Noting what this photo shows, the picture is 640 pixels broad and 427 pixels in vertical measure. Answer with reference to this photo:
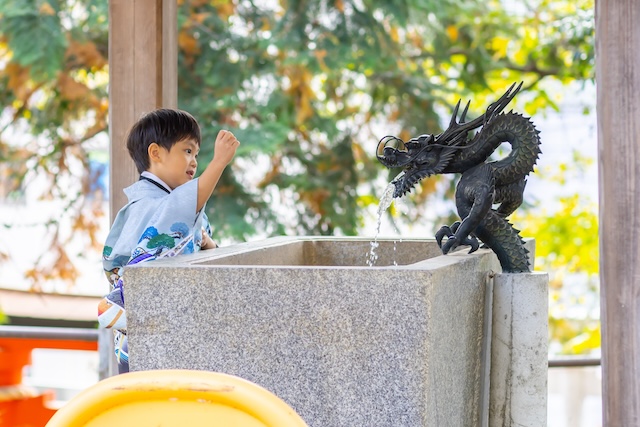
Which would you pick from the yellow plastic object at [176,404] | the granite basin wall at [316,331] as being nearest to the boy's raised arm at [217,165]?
the granite basin wall at [316,331]

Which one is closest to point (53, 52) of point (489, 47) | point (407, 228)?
point (407, 228)

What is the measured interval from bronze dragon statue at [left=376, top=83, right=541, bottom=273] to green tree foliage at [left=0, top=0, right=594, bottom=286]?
3.47 meters

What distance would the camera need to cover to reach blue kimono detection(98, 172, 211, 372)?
7.54 feet

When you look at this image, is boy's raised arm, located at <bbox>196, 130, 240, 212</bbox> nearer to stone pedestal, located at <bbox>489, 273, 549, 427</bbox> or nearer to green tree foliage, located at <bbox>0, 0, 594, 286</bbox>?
stone pedestal, located at <bbox>489, 273, 549, 427</bbox>

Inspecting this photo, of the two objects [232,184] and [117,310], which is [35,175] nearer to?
[232,184]

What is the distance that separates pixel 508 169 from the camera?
2.48 meters

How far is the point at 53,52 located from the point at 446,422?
4634 millimetres

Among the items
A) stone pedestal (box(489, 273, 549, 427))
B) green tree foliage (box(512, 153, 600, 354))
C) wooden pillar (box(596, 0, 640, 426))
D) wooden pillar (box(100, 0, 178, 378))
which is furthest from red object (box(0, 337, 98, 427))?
green tree foliage (box(512, 153, 600, 354))

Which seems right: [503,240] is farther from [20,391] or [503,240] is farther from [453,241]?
[20,391]

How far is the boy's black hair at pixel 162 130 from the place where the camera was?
8.32 ft

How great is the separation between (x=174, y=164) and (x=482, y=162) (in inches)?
35.1

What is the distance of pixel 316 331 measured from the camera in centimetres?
184

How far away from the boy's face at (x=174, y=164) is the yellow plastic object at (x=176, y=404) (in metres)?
1.55

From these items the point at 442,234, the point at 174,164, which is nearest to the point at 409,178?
the point at 442,234
